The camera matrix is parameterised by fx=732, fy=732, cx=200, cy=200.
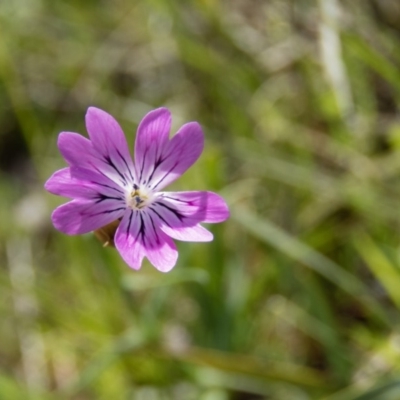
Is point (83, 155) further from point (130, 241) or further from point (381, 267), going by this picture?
point (381, 267)

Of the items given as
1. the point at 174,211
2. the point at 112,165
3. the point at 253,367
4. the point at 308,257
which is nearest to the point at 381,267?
the point at 308,257

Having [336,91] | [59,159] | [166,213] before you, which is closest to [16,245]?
[59,159]

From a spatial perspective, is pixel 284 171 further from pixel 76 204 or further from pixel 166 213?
pixel 76 204

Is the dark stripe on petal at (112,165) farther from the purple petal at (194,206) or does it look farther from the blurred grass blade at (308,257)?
the blurred grass blade at (308,257)

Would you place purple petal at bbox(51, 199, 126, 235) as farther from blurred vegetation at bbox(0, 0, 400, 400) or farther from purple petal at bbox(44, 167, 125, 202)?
blurred vegetation at bbox(0, 0, 400, 400)

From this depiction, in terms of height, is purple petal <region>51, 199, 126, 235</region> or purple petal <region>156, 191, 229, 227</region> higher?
purple petal <region>156, 191, 229, 227</region>

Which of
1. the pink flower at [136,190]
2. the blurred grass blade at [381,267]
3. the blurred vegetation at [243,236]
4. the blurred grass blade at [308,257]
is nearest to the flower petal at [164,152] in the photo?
the pink flower at [136,190]

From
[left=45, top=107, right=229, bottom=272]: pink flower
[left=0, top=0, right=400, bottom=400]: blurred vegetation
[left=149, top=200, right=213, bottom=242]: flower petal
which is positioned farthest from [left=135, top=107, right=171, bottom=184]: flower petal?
[left=0, top=0, right=400, bottom=400]: blurred vegetation

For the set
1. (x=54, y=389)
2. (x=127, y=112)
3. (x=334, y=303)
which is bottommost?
(x=54, y=389)
